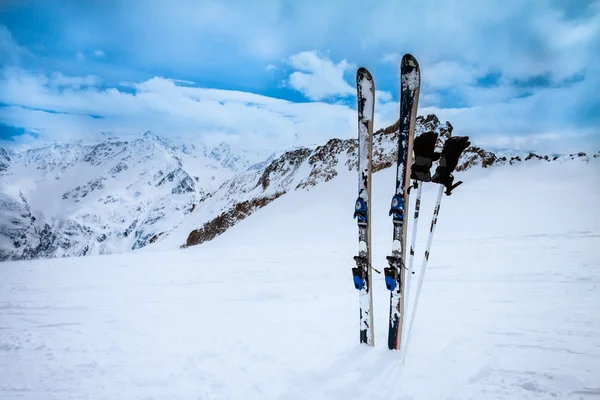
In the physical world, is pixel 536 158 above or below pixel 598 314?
above

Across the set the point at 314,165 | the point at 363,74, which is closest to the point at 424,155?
the point at 363,74

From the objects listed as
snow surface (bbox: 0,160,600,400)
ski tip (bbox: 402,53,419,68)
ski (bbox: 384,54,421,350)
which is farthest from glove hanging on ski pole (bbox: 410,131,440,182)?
snow surface (bbox: 0,160,600,400)

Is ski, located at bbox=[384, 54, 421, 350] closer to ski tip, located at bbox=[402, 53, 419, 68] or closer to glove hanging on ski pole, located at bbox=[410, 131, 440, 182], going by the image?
ski tip, located at bbox=[402, 53, 419, 68]

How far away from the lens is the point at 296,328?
5605 millimetres

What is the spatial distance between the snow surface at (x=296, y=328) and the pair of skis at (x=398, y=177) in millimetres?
654

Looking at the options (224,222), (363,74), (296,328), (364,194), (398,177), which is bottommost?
(224,222)

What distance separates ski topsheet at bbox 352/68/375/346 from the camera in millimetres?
4586

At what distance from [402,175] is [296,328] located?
10.2ft

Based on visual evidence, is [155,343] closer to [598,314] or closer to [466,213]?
[598,314]

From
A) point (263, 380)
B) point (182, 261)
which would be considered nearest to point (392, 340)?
point (263, 380)

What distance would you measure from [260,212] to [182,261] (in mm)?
21212

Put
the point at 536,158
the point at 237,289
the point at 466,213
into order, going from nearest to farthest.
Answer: the point at 237,289
the point at 466,213
the point at 536,158

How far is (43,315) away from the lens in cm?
682

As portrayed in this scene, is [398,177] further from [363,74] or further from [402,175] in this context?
[363,74]
